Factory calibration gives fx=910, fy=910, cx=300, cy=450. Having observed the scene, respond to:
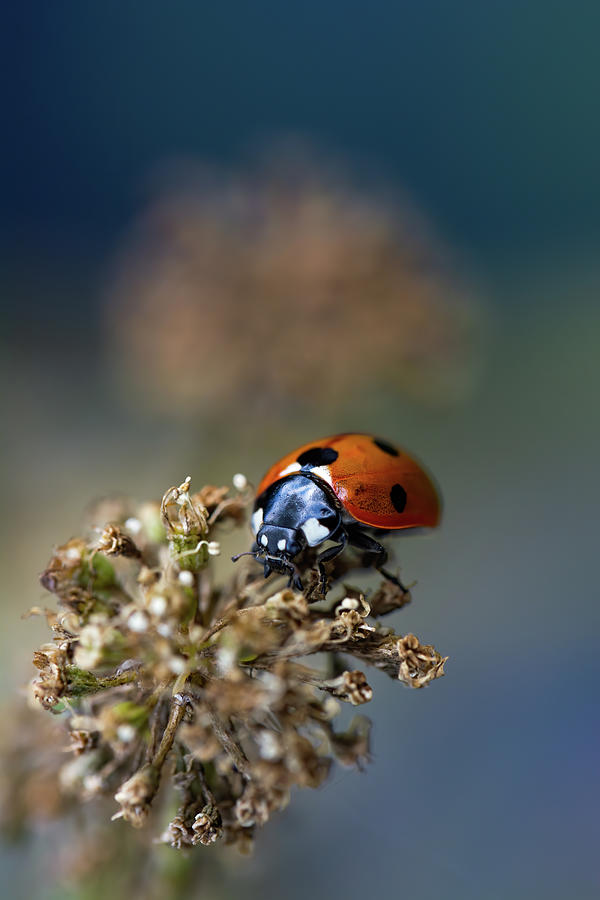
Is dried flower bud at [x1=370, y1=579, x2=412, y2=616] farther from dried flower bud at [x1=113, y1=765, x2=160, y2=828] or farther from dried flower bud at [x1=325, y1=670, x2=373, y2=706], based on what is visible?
dried flower bud at [x1=113, y1=765, x2=160, y2=828]

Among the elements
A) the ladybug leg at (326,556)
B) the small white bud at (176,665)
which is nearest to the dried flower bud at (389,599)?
the ladybug leg at (326,556)

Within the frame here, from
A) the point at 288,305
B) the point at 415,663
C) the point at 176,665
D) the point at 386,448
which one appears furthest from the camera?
the point at 288,305

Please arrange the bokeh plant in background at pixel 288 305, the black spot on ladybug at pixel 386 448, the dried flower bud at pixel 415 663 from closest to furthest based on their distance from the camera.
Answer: the dried flower bud at pixel 415 663, the black spot on ladybug at pixel 386 448, the bokeh plant in background at pixel 288 305

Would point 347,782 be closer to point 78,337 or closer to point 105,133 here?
point 78,337

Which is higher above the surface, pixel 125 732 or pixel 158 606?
pixel 158 606

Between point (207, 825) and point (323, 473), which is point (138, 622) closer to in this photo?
point (207, 825)

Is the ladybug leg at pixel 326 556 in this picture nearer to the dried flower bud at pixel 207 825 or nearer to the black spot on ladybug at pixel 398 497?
the black spot on ladybug at pixel 398 497

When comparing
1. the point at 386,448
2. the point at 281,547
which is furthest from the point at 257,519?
the point at 386,448
